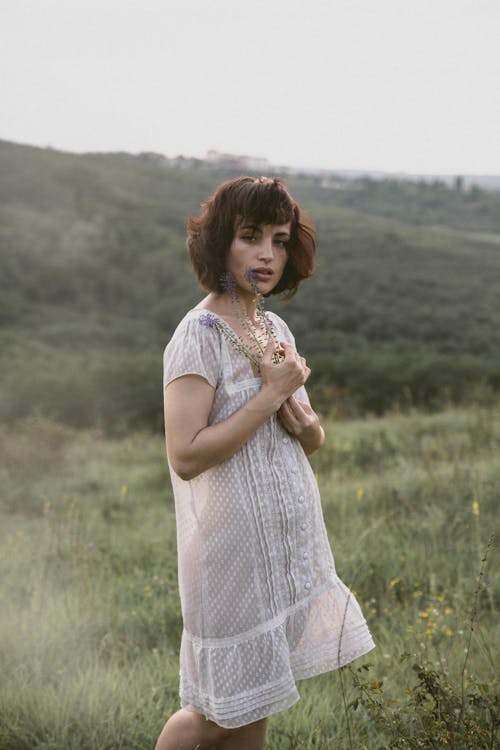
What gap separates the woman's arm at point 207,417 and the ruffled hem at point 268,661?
447 mm

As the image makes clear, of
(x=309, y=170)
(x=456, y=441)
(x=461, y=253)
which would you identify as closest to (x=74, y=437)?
(x=456, y=441)

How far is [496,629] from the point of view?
134 inches

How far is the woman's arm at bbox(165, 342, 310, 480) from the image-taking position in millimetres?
1819

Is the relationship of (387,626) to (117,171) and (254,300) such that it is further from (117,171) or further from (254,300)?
(117,171)

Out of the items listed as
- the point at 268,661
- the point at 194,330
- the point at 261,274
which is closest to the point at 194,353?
the point at 194,330

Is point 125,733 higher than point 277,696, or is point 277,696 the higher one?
point 277,696

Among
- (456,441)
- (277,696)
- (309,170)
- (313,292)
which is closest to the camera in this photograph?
(277,696)

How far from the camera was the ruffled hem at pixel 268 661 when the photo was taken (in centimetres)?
186

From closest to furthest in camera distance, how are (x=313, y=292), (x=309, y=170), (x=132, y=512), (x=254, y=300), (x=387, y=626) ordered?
(x=254, y=300) → (x=387, y=626) → (x=132, y=512) → (x=313, y=292) → (x=309, y=170)

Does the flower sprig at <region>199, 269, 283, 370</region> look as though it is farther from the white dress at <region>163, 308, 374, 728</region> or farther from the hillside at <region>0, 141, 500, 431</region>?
the hillside at <region>0, 141, 500, 431</region>

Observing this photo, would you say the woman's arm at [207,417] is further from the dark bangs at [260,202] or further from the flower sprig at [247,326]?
the dark bangs at [260,202]

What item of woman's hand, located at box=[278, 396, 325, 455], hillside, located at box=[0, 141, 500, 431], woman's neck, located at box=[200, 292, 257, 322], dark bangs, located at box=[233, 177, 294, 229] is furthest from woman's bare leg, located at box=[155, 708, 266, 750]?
hillside, located at box=[0, 141, 500, 431]

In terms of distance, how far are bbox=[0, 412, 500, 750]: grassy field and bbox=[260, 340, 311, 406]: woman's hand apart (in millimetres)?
811

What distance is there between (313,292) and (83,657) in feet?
113
